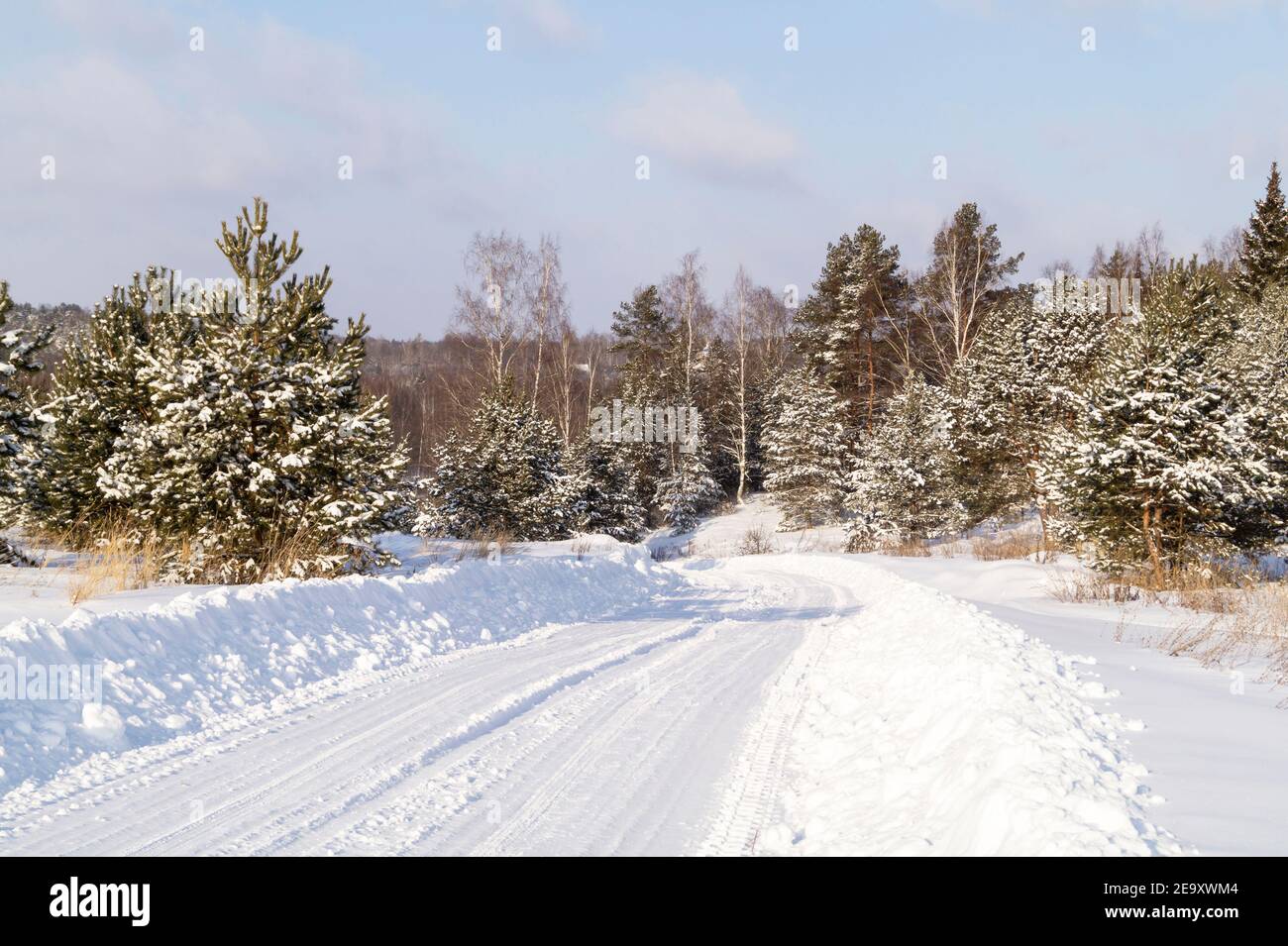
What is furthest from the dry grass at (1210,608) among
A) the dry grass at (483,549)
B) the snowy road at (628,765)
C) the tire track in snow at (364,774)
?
the dry grass at (483,549)

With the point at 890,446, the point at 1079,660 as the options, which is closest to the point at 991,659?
the point at 1079,660

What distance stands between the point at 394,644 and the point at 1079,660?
777 centimetres

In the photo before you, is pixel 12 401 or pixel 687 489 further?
pixel 687 489

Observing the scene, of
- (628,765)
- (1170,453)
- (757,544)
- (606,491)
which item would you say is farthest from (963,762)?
(606,491)

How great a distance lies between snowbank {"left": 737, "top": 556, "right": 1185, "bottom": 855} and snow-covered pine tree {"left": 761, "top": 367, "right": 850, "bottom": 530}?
3414cm

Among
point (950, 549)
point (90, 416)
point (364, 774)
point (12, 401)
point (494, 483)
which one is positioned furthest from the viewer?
point (950, 549)

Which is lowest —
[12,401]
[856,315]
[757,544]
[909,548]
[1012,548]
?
[757,544]

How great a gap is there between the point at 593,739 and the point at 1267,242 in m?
55.8

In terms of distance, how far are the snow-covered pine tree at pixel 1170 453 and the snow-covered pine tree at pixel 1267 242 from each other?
1334 inches

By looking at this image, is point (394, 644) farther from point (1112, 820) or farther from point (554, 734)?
point (1112, 820)

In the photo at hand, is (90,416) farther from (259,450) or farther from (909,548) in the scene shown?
(909,548)

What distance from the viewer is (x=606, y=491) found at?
41344mm

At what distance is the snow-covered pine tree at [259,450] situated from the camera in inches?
506
